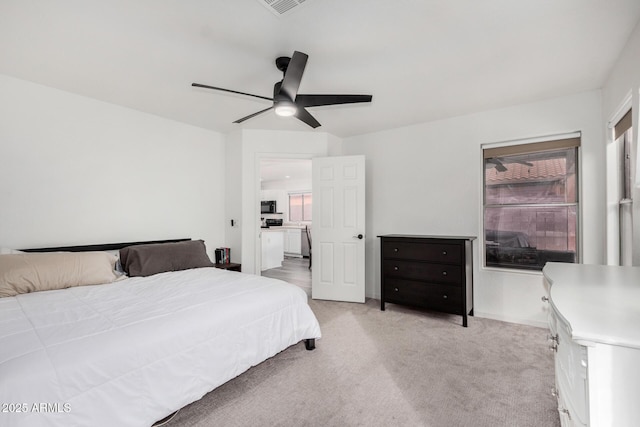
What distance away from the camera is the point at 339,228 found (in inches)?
165

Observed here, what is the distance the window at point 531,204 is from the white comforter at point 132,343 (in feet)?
8.46

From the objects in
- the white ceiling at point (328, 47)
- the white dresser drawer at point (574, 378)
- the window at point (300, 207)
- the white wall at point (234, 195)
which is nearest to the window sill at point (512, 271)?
the white ceiling at point (328, 47)

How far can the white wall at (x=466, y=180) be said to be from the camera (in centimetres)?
297

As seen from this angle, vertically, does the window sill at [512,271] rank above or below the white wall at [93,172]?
below

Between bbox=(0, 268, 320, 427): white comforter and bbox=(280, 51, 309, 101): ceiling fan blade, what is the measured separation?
1.57m

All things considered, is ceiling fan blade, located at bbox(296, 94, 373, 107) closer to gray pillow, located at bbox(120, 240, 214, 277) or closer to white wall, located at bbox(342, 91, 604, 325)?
white wall, located at bbox(342, 91, 604, 325)

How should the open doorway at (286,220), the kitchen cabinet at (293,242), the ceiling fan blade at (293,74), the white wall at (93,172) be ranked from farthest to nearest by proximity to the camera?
1. the kitchen cabinet at (293,242)
2. the open doorway at (286,220)
3. the white wall at (93,172)
4. the ceiling fan blade at (293,74)

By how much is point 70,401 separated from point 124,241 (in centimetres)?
251

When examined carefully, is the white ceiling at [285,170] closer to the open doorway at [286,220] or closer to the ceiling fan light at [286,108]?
the open doorway at [286,220]

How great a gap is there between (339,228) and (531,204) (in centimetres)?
231

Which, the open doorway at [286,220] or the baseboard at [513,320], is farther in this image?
the open doorway at [286,220]

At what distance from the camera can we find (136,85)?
2.86 m

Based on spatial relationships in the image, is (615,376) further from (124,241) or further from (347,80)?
(124,241)

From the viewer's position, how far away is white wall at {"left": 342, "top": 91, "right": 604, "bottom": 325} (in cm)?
297
